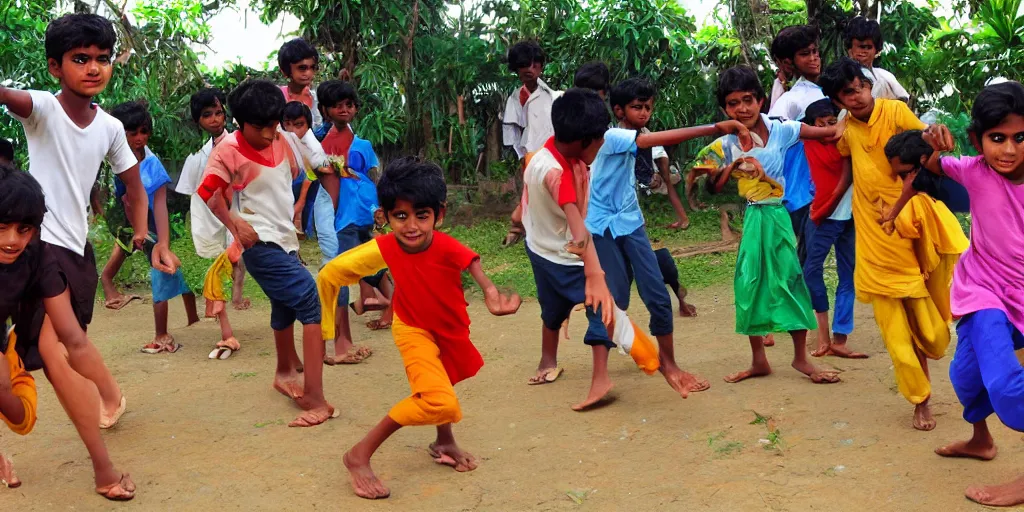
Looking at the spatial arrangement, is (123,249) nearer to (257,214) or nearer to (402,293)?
(257,214)

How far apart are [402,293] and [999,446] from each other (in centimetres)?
242

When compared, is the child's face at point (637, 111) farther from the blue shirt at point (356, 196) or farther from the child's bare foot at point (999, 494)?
the child's bare foot at point (999, 494)

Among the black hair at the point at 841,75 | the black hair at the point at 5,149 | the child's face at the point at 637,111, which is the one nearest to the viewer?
the black hair at the point at 841,75

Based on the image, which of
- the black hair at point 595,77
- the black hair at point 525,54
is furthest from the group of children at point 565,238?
the black hair at point 525,54

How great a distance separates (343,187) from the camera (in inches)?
255

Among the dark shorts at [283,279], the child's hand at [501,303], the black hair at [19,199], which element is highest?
the black hair at [19,199]

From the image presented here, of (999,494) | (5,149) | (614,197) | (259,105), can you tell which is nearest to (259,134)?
(259,105)

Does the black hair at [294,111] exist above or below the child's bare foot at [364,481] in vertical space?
above

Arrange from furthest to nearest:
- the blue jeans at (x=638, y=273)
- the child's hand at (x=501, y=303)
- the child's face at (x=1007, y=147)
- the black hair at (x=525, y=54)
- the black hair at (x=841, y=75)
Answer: the black hair at (x=525, y=54) → the blue jeans at (x=638, y=273) → the black hair at (x=841, y=75) → the child's hand at (x=501, y=303) → the child's face at (x=1007, y=147)

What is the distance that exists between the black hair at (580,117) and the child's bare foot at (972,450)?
191cm

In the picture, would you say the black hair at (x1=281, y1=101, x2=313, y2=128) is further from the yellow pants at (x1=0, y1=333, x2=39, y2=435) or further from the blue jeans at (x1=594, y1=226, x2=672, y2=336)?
the yellow pants at (x1=0, y1=333, x2=39, y2=435)

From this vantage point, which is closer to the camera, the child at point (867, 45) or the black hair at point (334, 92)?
the child at point (867, 45)

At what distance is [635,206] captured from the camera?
203 inches

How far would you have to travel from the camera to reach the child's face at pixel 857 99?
4.83m
